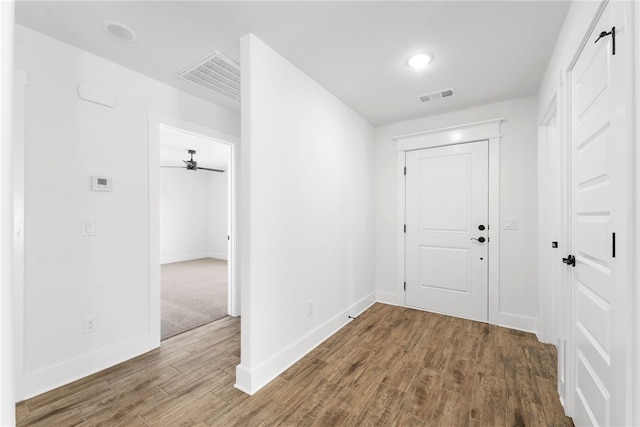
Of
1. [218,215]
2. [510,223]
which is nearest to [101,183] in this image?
[510,223]

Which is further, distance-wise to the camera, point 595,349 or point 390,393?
point 390,393

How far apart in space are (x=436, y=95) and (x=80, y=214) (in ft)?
11.3

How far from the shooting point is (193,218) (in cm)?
793

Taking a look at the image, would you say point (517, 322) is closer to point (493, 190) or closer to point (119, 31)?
point (493, 190)

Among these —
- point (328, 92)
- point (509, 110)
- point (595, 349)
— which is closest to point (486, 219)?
point (509, 110)

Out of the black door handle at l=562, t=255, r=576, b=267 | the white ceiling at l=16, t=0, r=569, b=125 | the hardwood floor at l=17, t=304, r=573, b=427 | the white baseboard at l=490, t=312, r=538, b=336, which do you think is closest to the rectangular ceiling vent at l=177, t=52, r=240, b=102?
the white ceiling at l=16, t=0, r=569, b=125

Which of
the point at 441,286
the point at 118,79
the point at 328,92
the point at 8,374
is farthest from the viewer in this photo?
the point at 441,286

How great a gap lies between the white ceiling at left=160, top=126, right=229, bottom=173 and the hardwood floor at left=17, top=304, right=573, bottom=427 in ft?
9.86

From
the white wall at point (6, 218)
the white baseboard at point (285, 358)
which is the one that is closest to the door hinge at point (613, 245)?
the white wall at point (6, 218)

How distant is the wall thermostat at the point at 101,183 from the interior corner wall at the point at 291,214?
1.19 metres

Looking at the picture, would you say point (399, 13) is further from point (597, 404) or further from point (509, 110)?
point (597, 404)

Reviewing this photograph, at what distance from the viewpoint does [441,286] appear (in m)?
3.46

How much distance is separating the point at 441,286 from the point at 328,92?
2.70 meters

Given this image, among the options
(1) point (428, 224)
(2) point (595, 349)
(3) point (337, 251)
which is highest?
(1) point (428, 224)
